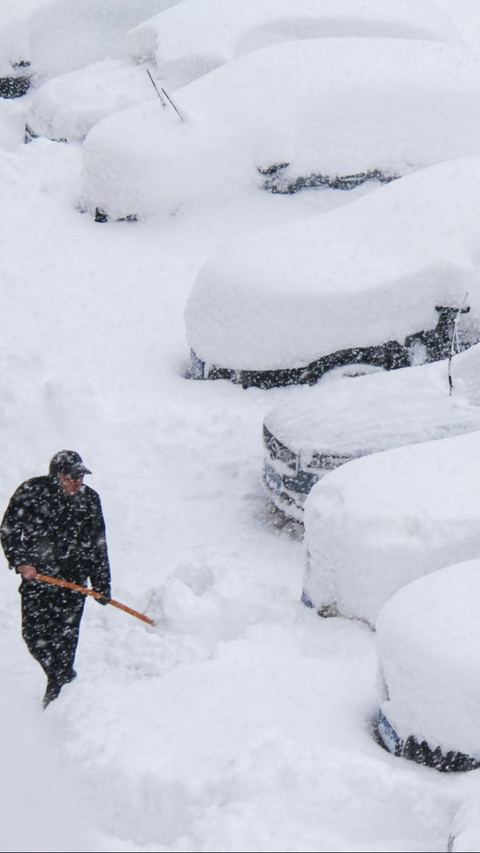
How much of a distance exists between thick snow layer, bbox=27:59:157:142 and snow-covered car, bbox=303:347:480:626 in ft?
26.2

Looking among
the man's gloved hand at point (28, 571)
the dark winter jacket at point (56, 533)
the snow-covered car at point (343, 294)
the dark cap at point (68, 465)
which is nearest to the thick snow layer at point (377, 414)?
the snow-covered car at point (343, 294)

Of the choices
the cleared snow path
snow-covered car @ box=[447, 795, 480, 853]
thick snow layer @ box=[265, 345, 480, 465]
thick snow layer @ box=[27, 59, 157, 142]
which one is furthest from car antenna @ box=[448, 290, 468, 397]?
thick snow layer @ box=[27, 59, 157, 142]

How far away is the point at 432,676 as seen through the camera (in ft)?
14.9

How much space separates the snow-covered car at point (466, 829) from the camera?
3.80 meters

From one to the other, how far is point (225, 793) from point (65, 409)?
14.5ft

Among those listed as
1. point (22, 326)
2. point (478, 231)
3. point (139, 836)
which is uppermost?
point (478, 231)

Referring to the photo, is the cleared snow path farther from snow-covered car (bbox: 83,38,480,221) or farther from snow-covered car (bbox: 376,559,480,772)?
snow-covered car (bbox: 83,38,480,221)

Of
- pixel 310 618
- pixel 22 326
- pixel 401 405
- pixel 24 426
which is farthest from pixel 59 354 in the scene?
pixel 310 618

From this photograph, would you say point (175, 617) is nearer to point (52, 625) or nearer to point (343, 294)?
point (52, 625)

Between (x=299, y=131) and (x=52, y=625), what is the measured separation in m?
6.29

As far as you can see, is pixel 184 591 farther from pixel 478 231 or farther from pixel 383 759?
pixel 478 231

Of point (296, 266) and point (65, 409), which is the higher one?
point (296, 266)

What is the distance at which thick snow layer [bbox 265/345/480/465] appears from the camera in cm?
684

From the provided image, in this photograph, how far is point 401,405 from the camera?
23.2 feet
